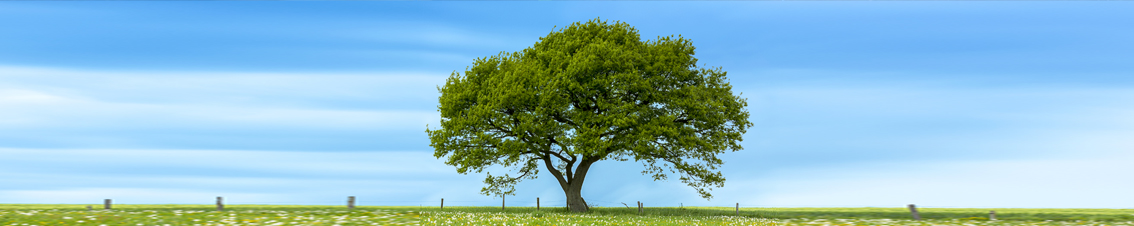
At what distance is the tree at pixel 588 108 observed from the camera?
122 feet

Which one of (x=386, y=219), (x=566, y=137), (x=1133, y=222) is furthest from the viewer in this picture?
(x=566, y=137)

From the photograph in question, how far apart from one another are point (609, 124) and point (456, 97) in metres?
8.96

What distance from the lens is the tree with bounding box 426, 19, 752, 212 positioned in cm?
3722

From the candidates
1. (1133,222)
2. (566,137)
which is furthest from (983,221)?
(566,137)

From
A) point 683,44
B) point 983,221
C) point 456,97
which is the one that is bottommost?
point 983,221

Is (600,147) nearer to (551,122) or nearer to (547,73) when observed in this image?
(551,122)

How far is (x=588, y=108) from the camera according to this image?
130 feet

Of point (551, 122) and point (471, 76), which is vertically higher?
point (471, 76)

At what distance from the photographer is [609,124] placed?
37219mm

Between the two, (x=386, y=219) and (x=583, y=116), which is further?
(x=583, y=116)

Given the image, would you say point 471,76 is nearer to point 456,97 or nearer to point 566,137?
point 456,97

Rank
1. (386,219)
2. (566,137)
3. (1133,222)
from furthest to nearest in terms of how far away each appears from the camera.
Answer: (566,137)
(1133,222)
(386,219)

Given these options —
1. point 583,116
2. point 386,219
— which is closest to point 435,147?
point 583,116

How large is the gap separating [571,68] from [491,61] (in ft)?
19.7
